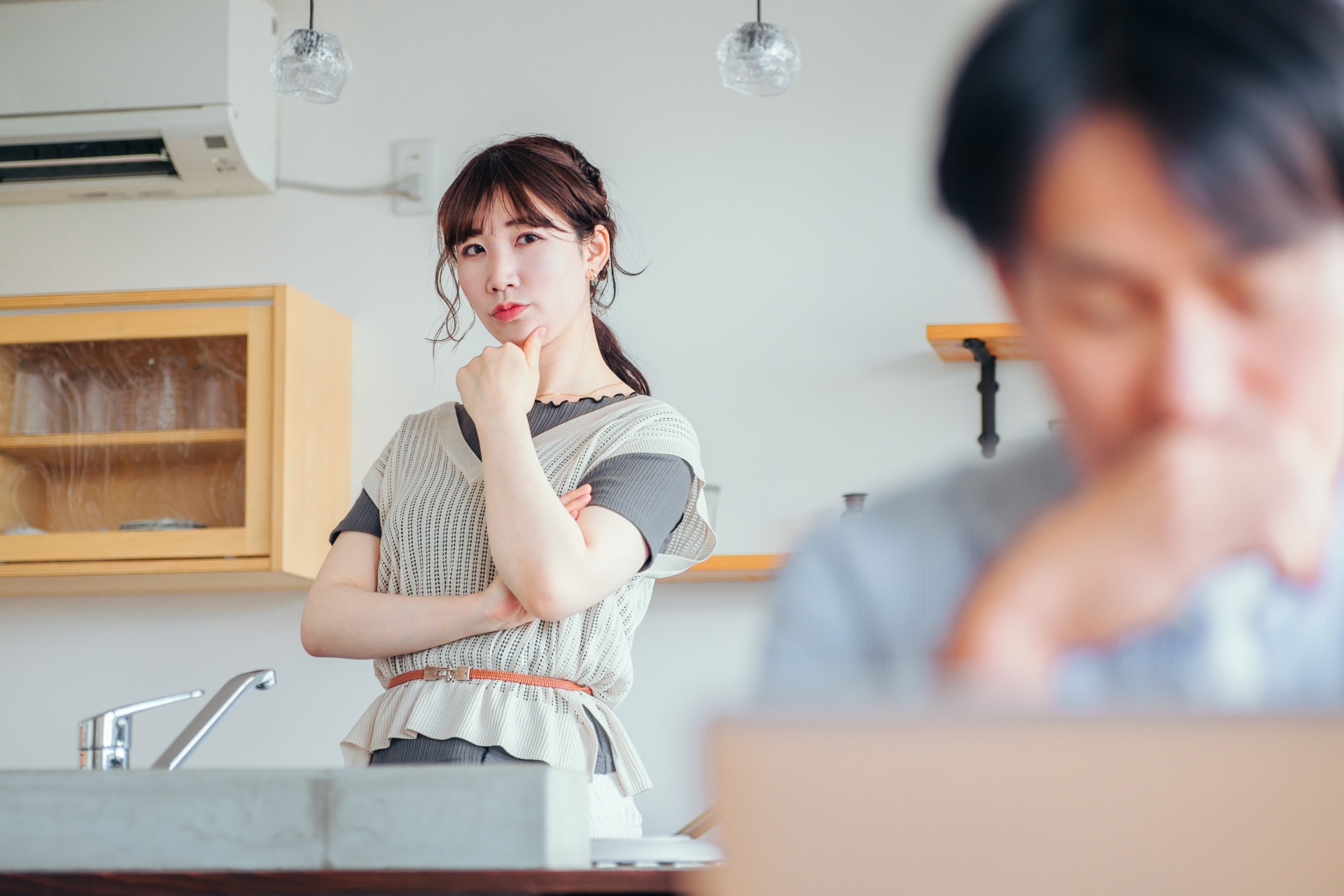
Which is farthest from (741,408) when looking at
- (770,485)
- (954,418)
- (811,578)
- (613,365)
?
(811,578)

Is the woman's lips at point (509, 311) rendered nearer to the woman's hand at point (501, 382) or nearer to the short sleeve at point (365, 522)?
the woman's hand at point (501, 382)

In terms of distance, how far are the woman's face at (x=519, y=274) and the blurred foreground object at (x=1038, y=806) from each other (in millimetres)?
962

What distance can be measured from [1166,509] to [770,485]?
2.15 meters

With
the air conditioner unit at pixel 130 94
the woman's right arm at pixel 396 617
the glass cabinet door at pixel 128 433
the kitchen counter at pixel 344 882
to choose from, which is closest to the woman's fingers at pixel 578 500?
the woman's right arm at pixel 396 617

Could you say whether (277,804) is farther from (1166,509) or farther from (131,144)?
(131,144)

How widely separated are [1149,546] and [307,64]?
2033 mm

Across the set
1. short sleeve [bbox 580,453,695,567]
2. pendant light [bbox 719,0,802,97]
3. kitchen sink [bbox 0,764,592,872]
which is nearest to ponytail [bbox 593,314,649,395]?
short sleeve [bbox 580,453,695,567]

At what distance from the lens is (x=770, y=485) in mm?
2434

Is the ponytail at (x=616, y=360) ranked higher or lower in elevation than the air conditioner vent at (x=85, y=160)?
lower

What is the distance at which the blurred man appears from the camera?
287 mm

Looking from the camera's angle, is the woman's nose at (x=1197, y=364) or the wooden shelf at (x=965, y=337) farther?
the wooden shelf at (x=965, y=337)

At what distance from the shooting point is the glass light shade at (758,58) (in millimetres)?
1974

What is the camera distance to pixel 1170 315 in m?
0.30

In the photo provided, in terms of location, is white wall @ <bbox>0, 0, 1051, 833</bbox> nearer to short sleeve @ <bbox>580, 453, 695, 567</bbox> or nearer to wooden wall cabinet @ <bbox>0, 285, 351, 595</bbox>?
wooden wall cabinet @ <bbox>0, 285, 351, 595</bbox>
